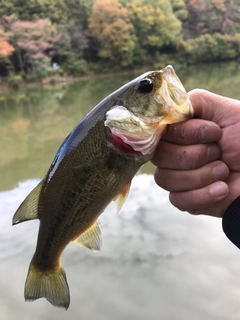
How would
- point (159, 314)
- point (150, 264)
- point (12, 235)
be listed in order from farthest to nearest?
point (12, 235) < point (150, 264) < point (159, 314)

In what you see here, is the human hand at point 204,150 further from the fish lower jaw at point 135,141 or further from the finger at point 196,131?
the fish lower jaw at point 135,141

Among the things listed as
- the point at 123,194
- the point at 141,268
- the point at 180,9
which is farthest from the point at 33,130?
the point at 180,9

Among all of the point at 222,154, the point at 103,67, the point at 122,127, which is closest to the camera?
the point at 122,127

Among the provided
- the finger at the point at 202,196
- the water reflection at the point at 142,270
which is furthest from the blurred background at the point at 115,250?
the finger at the point at 202,196

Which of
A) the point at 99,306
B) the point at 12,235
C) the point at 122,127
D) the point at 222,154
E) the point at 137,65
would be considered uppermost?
the point at 122,127

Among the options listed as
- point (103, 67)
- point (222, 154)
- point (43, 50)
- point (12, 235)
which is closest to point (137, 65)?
point (103, 67)

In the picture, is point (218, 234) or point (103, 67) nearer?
point (218, 234)

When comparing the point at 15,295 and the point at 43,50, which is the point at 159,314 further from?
the point at 43,50
